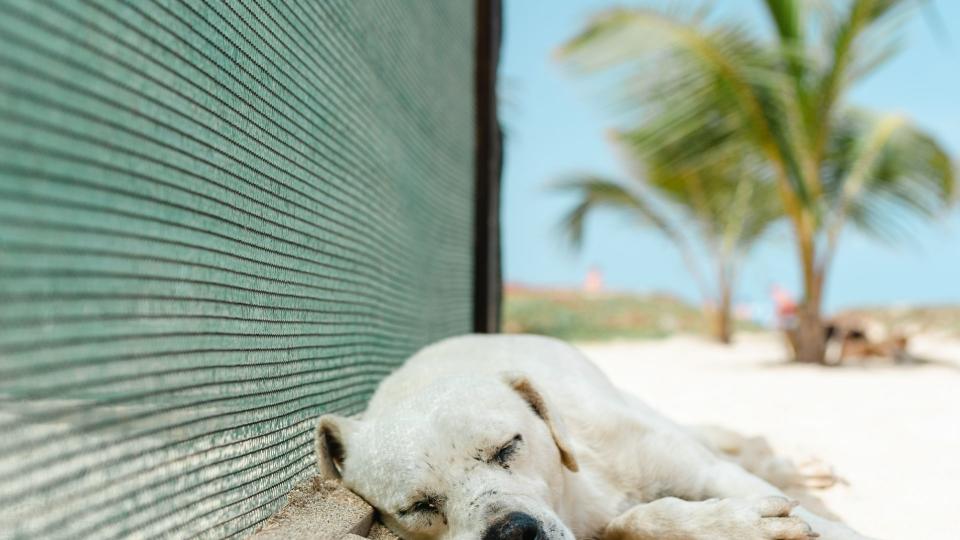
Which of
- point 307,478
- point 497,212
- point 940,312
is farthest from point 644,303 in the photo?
point 307,478

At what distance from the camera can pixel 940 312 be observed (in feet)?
48.1

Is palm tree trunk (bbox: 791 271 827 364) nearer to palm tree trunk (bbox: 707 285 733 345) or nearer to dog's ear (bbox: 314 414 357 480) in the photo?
palm tree trunk (bbox: 707 285 733 345)

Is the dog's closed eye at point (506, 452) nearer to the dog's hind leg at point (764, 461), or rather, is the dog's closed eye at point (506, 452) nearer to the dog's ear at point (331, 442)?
the dog's ear at point (331, 442)

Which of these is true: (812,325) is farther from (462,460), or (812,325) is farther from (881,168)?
(462,460)

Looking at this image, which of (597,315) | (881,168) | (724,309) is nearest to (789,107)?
(881,168)

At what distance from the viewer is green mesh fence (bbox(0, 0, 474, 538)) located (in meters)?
1.23

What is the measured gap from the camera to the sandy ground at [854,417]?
9.35 feet

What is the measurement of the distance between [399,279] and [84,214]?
2371mm

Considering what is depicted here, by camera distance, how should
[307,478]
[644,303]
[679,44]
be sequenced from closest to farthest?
[307,478] → [679,44] → [644,303]

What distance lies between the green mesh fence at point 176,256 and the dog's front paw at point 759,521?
1.06m

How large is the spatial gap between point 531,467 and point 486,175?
11.7 ft

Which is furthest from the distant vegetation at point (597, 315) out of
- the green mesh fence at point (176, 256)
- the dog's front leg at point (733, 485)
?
the dog's front leg at point (733, 485)

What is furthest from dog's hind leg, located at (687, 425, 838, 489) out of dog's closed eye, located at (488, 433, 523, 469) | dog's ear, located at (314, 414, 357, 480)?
dog's ear, located at (314, 414, 357, 480)

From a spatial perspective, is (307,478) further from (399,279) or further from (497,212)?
(497,212)
